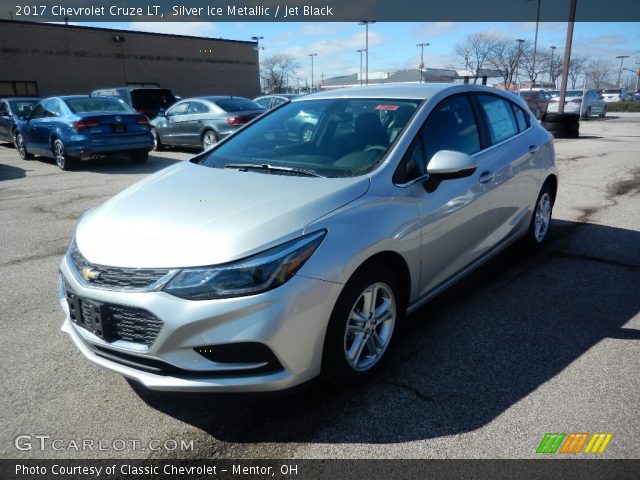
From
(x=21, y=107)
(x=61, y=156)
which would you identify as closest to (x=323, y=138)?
(x=61, y=156)

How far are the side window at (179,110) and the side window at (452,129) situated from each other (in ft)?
35.9

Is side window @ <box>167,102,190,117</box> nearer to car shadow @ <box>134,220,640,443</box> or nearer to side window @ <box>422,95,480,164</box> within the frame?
car shadow @ <box>134,220,640,443</box>

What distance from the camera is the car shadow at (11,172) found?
1045cm

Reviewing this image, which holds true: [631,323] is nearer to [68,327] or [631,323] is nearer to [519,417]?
[519,417]

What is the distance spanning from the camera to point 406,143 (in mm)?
3211

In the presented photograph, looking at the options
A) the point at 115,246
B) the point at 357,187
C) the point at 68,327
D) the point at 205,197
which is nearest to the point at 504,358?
the point at 357,187

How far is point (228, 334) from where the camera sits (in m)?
2.26

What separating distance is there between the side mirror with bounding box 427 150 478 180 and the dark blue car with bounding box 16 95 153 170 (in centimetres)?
920

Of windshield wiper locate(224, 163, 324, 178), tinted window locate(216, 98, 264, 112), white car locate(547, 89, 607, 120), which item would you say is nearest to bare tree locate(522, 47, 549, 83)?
white car locate(547, 89, 607, 120)

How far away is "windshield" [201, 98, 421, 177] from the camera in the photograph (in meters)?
3.24

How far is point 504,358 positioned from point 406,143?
1.48 meters

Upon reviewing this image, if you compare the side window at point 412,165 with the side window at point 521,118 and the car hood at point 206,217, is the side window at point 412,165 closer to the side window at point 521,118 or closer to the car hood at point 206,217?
the car hood at point 206,217

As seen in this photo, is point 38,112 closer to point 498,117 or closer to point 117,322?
point 498,117

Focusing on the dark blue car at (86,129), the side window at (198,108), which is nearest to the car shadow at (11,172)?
the dark blue car at (86,129)
